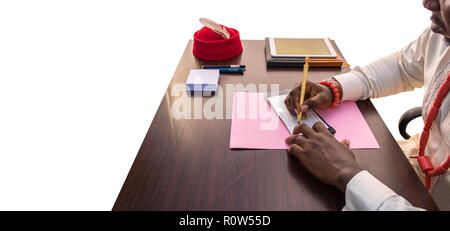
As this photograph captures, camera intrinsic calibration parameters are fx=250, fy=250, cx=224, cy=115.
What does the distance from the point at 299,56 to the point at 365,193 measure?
2.46 feet

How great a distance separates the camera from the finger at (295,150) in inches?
26.2

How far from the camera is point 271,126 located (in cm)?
79

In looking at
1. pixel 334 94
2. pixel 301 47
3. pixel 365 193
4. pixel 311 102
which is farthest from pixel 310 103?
pixel 301 47

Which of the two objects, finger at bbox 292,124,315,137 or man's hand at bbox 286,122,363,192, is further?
finger at bbox 292,124,315,137

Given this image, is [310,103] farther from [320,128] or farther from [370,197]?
[370,197]

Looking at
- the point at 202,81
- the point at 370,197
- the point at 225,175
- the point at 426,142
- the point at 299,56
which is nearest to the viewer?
the point at 370,197

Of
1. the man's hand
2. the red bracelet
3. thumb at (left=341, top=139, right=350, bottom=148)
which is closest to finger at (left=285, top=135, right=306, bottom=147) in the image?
the man's hand

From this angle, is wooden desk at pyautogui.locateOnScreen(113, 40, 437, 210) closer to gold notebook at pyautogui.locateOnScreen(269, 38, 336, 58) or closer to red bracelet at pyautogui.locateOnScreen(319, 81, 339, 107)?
red bracelet at pyautogui.locateOnScreen(319, 81, 339, 107)

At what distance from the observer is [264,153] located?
27.5 inches

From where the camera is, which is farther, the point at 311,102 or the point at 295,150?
the point at 311,102

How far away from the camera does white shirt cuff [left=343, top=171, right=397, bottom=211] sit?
53 cm

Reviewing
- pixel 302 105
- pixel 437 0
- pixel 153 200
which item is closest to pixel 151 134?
pixel 153 200

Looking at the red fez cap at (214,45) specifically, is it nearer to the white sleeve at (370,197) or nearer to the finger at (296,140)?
the finger at (296,140)
